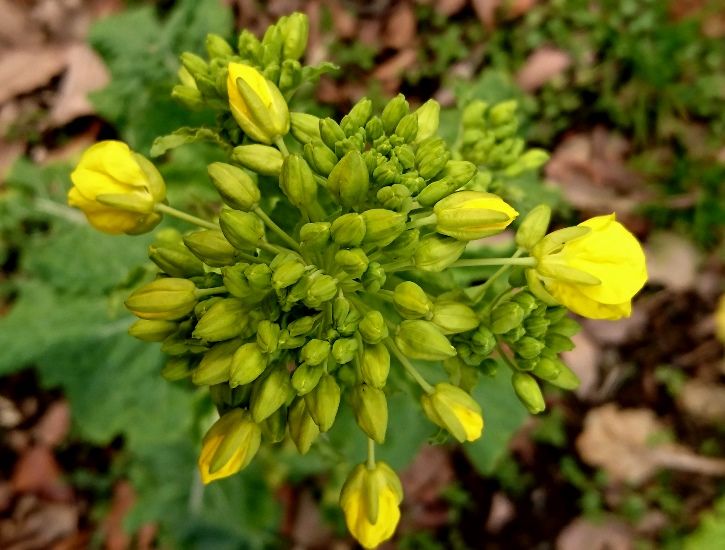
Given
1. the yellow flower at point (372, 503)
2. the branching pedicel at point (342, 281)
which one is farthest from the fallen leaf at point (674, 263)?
the yellow flower at point (372, 503)

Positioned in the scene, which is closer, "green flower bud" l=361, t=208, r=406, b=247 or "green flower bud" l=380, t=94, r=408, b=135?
"green flower bud" l=361, t=208, r=406, b=247

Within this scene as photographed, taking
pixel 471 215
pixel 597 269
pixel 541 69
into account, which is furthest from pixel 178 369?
pixel 541 69

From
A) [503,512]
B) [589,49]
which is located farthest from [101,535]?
[589,49]

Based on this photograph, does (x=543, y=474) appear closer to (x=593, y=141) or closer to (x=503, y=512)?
(x=503, y=512)

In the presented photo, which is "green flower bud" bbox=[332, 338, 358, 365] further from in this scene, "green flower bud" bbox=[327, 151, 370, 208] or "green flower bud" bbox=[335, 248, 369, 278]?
"green flower bud" bbox=[327, 151, 370, 208]

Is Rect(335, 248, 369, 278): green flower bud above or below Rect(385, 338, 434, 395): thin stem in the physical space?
above

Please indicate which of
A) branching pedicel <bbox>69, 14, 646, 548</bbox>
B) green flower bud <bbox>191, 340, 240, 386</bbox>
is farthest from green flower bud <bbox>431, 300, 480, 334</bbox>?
green flower bud <bbox>191, 340, 240, 386</bbox>

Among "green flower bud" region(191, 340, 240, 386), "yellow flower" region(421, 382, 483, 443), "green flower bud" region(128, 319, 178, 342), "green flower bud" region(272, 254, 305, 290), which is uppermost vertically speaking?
"green flower bud" region(272, 254, 305, 290)
